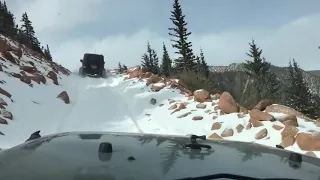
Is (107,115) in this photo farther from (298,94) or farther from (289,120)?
(298,94)

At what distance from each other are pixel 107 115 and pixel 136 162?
13.0 m

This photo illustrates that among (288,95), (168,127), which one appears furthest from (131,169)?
(288,95)

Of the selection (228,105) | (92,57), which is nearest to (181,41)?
(92,57)

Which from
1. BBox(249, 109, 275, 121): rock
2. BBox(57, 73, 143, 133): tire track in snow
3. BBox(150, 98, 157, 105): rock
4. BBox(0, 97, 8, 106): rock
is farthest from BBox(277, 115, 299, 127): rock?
BBox(0, 97, 8, 106): rock

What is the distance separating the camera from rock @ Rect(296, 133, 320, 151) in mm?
7836

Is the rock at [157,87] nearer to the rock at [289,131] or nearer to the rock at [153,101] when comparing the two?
the rock at [153,101]

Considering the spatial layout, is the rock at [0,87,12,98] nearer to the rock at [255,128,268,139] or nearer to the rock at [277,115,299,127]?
the rock at [255,128,268,139]

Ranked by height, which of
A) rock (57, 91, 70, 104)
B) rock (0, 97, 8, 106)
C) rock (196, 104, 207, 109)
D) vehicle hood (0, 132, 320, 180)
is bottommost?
vehicle hood (0, 132, 320, 180)

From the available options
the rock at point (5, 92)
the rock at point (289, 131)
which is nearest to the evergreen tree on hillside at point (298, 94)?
the rock at point (5, 92)

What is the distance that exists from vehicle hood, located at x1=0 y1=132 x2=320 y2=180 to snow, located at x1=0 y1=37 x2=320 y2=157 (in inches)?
251

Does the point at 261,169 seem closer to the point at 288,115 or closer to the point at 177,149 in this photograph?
the point at 177,149

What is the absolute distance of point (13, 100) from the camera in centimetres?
1412

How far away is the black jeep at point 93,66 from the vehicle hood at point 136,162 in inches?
1260

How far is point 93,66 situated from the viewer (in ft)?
113
